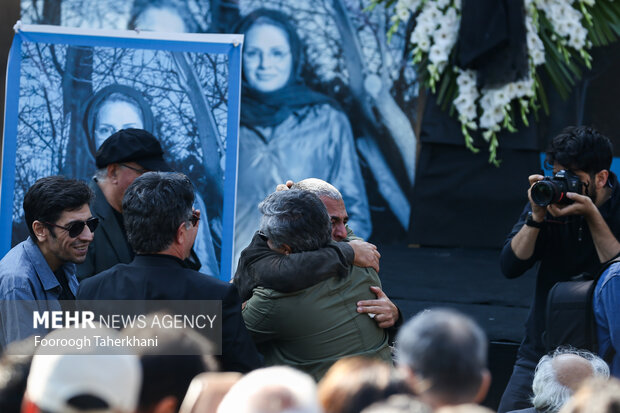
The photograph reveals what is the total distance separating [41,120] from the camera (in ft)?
11.0

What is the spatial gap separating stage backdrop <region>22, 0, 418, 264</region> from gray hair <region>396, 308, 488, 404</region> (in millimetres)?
3633

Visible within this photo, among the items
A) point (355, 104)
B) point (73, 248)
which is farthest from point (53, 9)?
point (73, 248)

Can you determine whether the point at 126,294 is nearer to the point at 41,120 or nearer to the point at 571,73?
the point at 41,120

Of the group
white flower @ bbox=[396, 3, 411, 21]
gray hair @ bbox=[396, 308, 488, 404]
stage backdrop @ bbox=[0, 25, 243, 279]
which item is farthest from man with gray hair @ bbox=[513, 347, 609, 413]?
white flower @ bbox=[396, 3, 411, 21]

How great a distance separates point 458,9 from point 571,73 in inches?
31.8

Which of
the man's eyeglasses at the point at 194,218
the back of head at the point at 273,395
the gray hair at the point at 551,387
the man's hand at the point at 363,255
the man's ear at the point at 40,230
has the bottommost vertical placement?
the gray hair at the point at 551,387

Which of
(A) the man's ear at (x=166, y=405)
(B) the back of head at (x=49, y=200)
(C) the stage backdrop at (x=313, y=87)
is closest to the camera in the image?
(A) the man's ear at (x=166, y=405)

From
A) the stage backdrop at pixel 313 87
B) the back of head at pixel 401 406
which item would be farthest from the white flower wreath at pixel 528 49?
the back of head at pixel 401 406

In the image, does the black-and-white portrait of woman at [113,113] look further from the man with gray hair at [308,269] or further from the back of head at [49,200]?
the man with gray hair at [308,269]

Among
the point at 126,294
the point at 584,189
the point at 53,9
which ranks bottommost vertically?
the point at 126,294

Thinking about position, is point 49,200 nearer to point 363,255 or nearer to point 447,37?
point 363,255

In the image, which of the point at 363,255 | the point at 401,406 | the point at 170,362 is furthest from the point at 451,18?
the point at 401,406

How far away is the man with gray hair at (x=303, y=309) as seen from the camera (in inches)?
93.1

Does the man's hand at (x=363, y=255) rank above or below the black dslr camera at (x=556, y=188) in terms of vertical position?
Result: below
